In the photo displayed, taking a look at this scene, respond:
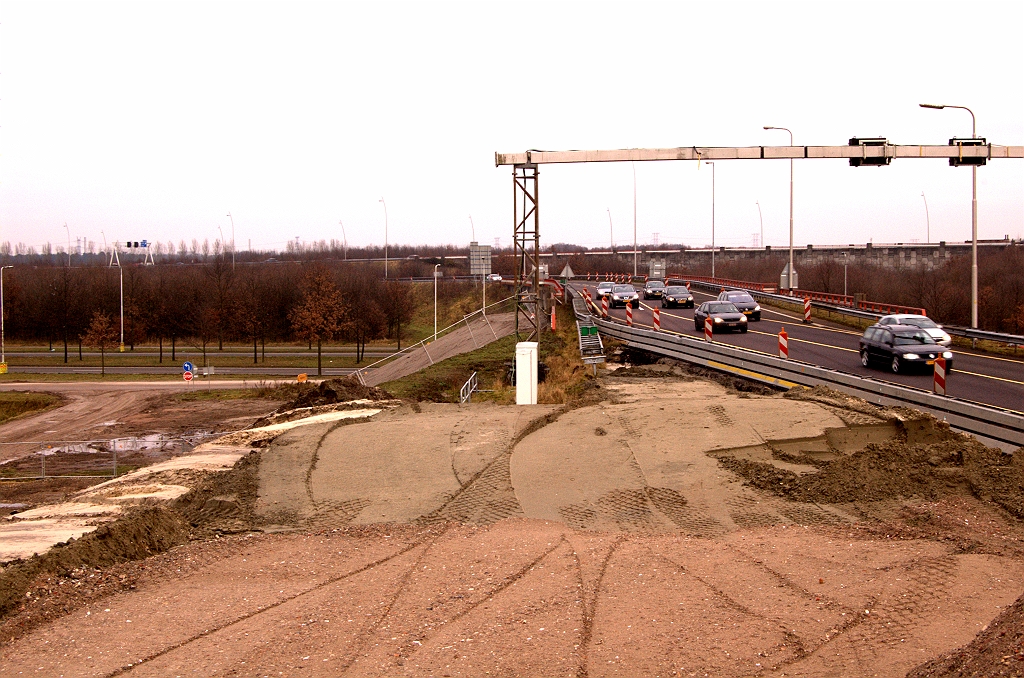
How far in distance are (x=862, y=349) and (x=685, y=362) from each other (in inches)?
225

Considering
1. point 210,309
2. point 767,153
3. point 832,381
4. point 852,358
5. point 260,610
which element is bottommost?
point 260,610

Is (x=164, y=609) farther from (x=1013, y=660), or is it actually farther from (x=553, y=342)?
(x=553, y=342)

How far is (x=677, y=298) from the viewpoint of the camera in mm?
51344

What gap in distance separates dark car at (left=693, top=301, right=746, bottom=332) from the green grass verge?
104 ft

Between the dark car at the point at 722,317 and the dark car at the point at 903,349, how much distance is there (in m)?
9.38

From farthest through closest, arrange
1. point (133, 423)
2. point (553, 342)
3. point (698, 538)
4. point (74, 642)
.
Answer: point (553, 342)
point (133, 423)
point (698, 538)
point (74, 642)

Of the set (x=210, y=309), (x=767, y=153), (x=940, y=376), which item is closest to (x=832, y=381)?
(x=940, y=376)

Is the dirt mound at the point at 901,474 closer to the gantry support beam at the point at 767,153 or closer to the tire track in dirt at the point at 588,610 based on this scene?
the tire track in dirt at the point at 588,610

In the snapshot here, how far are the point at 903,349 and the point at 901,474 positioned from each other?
518 inches

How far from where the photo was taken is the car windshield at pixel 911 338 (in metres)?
23.9

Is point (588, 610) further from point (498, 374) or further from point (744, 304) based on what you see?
point (744, 304)

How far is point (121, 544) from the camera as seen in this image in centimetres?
1105

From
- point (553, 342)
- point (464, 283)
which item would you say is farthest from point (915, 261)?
point (553, 342)

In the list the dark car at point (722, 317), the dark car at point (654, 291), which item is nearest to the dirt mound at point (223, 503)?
the dark car at point (722, 317)
